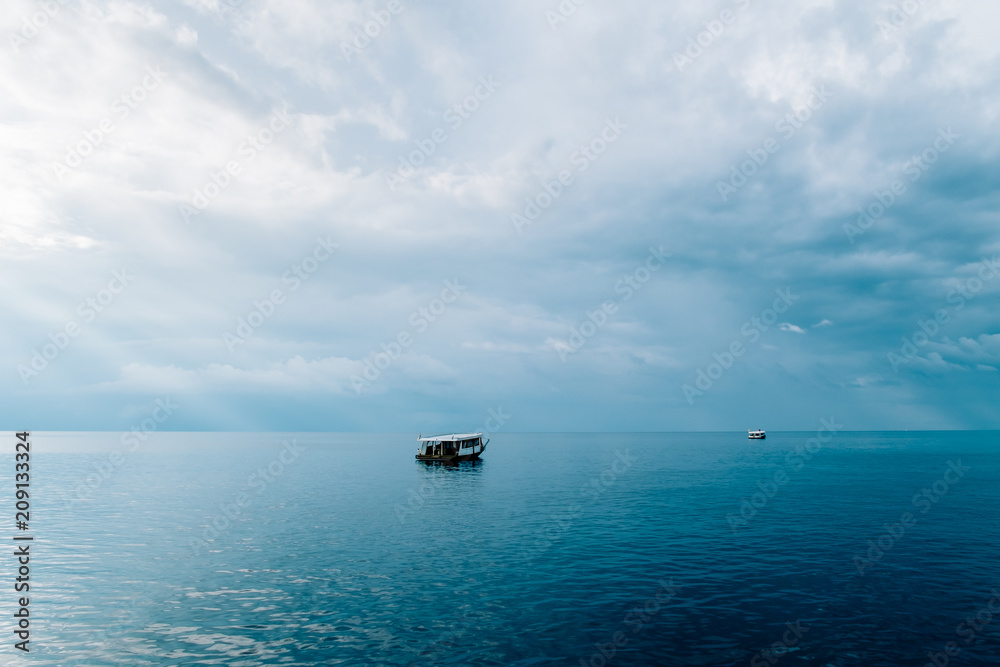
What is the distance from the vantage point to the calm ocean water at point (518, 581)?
21.6 metres

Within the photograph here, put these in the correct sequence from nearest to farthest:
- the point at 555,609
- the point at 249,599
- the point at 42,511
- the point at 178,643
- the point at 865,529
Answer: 1. the point at 178,643
2. the point at 555,609
3. the point at 249,599
4. the point at 865,529
5. the point at 42,511

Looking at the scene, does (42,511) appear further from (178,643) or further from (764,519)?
(764,519)

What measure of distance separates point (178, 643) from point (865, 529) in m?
49.6

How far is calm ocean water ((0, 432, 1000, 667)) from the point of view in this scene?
851 inches

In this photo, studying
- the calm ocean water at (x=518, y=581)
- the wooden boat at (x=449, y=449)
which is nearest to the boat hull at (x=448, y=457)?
the wooden boat at (x=449, y=449)

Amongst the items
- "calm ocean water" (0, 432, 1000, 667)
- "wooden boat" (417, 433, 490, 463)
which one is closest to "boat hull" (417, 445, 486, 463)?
"wooden boat" (417, 433, 490, 463)

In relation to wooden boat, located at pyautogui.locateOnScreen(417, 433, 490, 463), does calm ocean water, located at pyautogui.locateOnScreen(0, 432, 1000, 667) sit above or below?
below

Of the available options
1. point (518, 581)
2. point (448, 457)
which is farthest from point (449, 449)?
point (518, 581)

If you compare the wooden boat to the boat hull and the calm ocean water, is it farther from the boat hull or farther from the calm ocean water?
the calm ocean water

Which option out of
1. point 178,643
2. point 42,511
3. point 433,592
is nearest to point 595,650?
point 433,592

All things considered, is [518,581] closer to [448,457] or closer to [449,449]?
[448,457]

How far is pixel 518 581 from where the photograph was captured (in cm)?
3027

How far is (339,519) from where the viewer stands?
5072 centimetres

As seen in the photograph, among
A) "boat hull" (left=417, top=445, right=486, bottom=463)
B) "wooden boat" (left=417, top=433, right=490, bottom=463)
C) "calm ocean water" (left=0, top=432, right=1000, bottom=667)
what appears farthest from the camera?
"wooden boat" (left=417, top=433, right=490, bottom=463)
